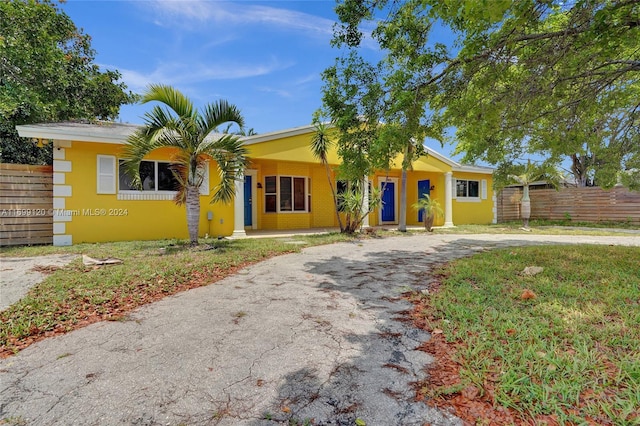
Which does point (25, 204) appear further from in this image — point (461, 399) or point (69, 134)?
point (461, 399)

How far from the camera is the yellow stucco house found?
27.0 ft

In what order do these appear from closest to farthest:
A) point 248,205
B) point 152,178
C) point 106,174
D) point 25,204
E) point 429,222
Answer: point 25,204, point 106,174, point 152,178, point 429,222, point 248,205

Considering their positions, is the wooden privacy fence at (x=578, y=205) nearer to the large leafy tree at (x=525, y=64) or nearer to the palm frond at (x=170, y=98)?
the large leafy tree at (x=525, y=64)

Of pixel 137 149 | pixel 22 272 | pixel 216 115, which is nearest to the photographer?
pixel 22 272

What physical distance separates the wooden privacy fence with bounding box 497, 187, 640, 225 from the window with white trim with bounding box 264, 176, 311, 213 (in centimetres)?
1127

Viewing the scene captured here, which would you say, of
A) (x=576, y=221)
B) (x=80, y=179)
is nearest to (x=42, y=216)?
(x=80, y=179)

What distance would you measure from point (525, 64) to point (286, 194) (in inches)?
357

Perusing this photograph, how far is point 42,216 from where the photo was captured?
8.36 m

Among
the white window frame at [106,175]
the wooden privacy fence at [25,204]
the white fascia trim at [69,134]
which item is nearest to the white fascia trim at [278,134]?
the white fascia trim at [69,134]

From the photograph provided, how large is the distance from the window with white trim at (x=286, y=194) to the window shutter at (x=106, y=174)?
5275 mm

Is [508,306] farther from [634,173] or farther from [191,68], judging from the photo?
[191,68]

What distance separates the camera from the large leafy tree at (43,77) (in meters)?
9.16

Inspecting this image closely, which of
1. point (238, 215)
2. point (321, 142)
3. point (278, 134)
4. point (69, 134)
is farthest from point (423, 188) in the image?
point (69, 134)

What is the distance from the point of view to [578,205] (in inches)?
625
